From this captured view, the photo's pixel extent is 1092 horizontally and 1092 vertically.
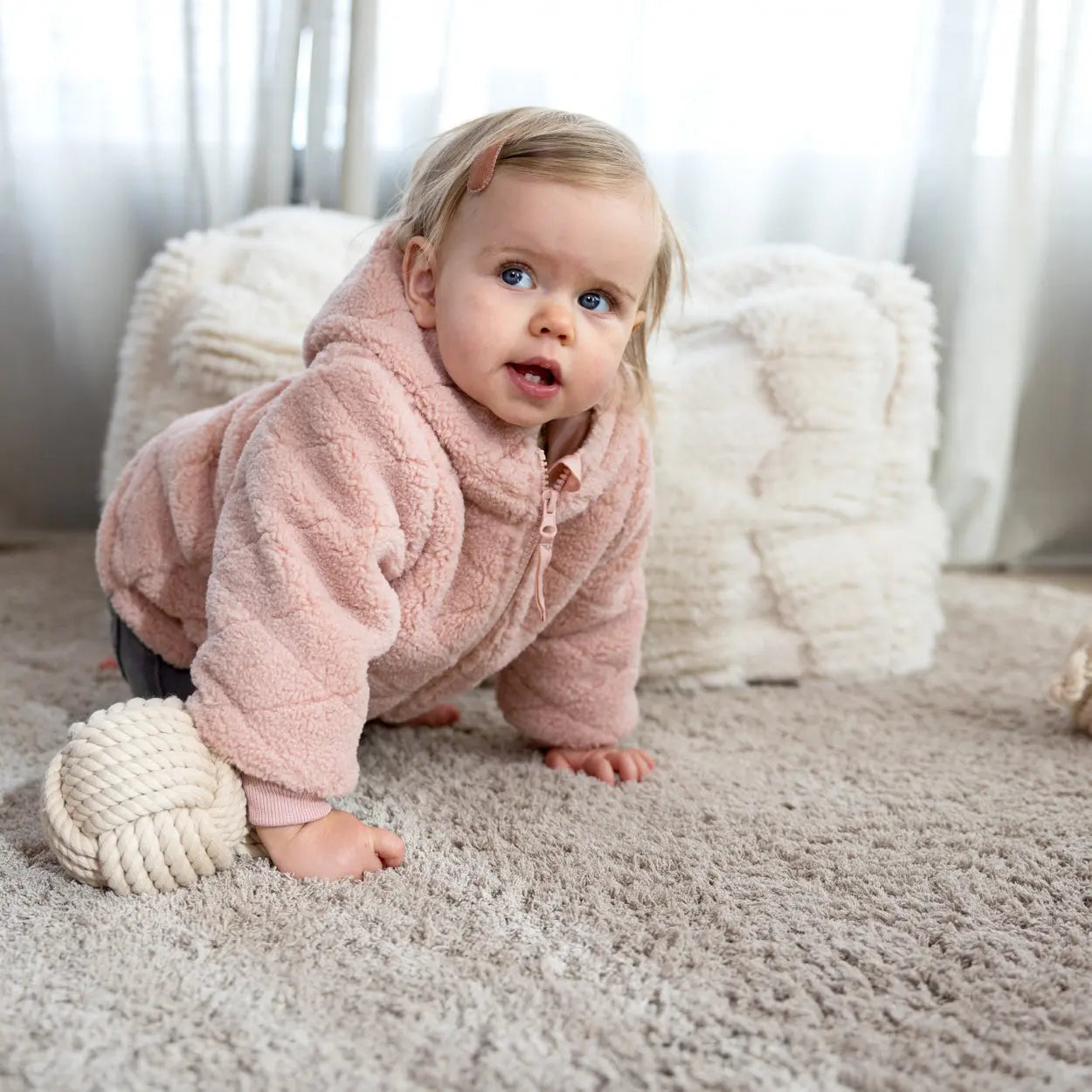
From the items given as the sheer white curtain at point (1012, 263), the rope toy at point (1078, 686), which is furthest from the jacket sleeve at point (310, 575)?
the sheer white curtain at point (1012, 263)

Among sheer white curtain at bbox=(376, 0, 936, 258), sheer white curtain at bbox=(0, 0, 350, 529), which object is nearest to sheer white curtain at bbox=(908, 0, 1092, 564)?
sheer white curtain at bbox=(376, 0, 936, 258)

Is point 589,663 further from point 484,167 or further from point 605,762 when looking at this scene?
point 484,167

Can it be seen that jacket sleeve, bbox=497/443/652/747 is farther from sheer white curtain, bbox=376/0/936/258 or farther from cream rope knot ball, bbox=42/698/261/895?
sheer white curtain, bbox=376/0/936/258

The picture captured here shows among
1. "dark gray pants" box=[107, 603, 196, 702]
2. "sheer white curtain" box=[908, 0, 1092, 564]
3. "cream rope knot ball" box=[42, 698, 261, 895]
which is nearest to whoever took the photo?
"cream rope knot ball" box=[42, 698, 261, 895]

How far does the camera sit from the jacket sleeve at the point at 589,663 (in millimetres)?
1072

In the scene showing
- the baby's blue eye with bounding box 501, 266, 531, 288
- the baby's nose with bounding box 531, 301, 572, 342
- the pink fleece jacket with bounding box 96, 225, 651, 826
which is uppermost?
the baby's blue eye with bounding box 501, 266, 531, 288

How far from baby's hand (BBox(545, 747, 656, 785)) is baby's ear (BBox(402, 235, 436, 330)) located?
1.37 ft

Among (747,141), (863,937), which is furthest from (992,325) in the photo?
(863,937)

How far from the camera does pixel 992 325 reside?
1934 millimetres

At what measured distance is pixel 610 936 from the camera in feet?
2.58

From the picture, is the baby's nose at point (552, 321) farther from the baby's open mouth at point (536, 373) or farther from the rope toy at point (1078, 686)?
the rope toy at point (1078, 686)

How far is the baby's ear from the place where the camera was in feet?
3.04

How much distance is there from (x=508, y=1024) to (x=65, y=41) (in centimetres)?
163

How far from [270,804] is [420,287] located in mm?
412
